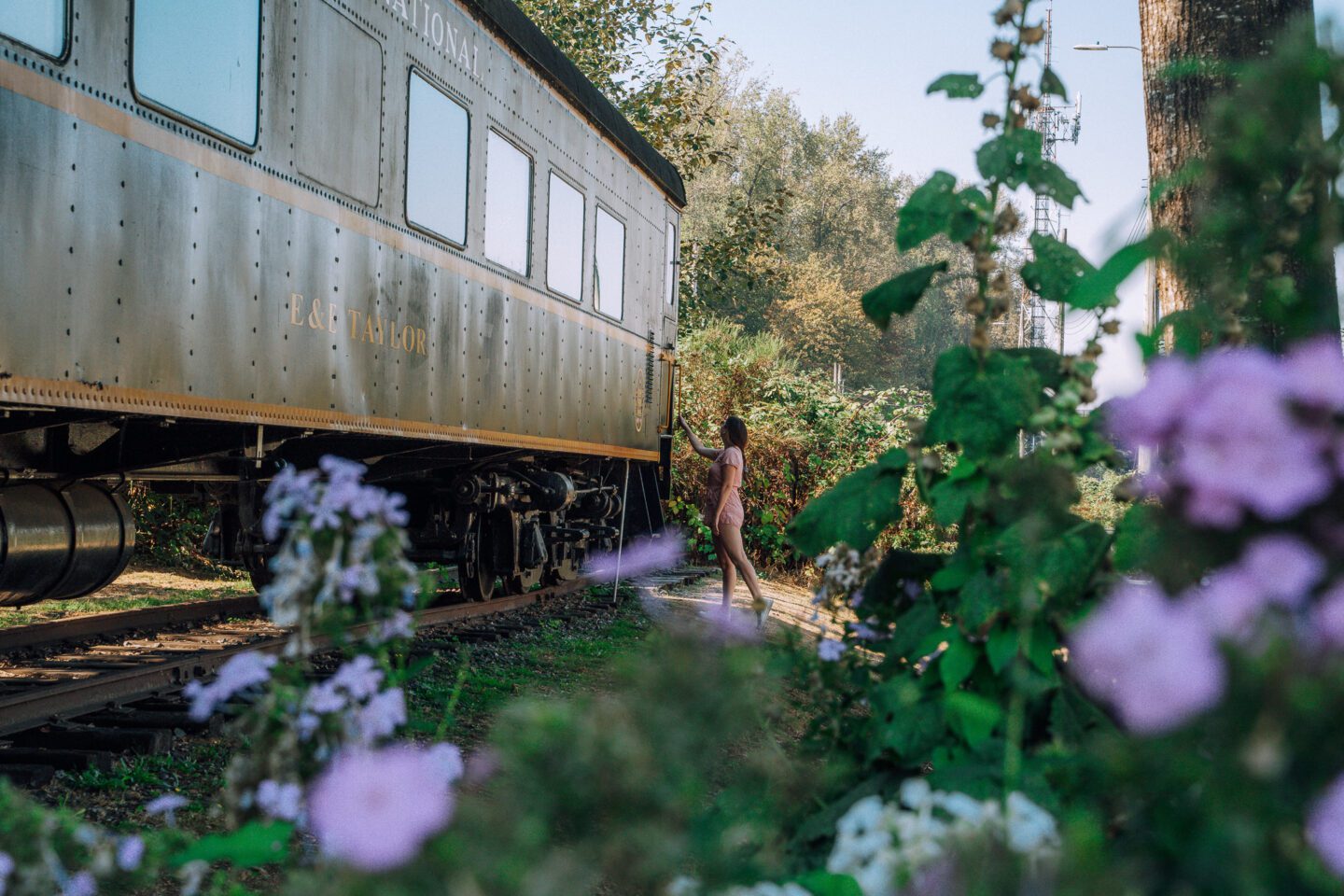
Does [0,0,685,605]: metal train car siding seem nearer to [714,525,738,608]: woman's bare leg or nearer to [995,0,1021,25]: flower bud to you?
[714,525,738,608]: woman's bare leg

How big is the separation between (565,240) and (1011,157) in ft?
24.1

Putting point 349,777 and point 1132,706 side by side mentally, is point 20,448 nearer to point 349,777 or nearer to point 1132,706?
point 349,777

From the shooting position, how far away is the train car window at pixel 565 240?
30.5 ft

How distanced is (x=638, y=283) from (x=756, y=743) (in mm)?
7343

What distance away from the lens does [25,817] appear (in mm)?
Result: 1598

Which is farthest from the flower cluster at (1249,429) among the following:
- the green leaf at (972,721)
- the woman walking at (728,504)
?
the woman walking at (728,504)

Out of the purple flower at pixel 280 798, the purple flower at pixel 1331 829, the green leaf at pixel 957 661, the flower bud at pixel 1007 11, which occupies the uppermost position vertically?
the flower bud at pixel 1007 11

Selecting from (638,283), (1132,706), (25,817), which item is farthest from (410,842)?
(638,283)

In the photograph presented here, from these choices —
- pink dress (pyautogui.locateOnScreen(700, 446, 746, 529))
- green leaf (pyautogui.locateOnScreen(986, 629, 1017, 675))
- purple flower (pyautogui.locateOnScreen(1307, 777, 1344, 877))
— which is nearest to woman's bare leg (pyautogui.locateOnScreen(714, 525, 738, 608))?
pink dress (pyautogui.locateOnScreen(700, 446, 746, 529))

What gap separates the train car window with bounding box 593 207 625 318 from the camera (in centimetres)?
1057

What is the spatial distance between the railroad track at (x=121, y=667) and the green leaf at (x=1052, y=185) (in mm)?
1596

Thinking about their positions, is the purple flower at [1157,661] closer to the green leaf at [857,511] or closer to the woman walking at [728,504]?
the green leaf at [857,511]

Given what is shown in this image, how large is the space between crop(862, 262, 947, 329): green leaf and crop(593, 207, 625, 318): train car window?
8043mm

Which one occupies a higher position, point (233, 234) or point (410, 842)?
point (233, 234)
